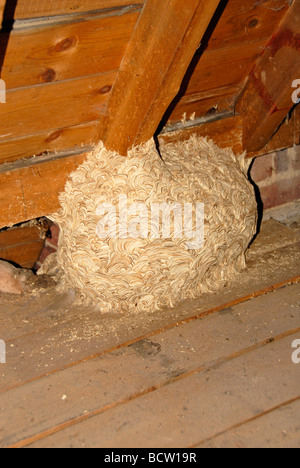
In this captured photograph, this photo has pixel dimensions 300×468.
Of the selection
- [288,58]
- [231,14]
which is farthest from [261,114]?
[231,14]

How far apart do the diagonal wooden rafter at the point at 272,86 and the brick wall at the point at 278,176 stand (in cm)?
38

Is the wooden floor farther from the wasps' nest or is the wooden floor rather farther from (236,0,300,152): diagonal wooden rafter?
(236,0,300,152): diagonal wooden rafter

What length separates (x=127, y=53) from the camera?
188 centimetres

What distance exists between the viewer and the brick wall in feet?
10.1

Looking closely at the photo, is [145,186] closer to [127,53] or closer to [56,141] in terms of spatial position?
[56,141]

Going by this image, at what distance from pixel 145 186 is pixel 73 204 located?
12.8 inches

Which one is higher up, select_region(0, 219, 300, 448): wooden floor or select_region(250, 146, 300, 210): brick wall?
select_region(250, 146, 300, 210): brick wall

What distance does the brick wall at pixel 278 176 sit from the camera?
121 inches

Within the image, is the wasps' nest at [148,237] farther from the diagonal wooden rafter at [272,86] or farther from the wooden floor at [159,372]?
the diagonal wooden rafter at [272,86]

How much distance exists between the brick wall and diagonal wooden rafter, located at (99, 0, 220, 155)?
1.12 meters

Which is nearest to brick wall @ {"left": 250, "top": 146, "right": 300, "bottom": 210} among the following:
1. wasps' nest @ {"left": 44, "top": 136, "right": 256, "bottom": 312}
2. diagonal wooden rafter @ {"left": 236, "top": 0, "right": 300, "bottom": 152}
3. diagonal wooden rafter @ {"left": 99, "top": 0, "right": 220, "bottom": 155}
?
diagonal wooden rafter @ {"left": 236, "top": 0, "right": 300, "bottom": 152}

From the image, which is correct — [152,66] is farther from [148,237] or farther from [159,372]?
[159,372]

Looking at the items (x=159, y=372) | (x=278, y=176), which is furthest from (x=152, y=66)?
(x=278, y=176)

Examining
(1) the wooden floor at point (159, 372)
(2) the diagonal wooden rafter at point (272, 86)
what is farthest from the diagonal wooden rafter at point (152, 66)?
(1) the wooden floor at point (159, 372)
